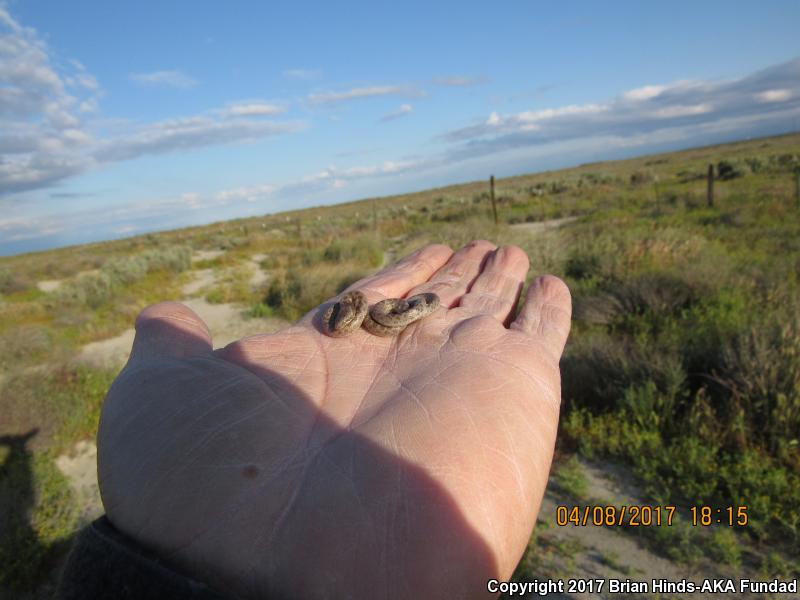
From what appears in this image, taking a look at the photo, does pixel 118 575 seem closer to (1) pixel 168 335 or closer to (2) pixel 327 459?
(2) pixel 327 459

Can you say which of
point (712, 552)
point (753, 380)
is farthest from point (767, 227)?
point (712, 552)

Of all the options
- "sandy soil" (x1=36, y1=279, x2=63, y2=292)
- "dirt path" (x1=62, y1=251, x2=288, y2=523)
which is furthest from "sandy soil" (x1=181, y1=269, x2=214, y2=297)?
"sandy soil" (x1=36, y1=279, x2=63, y2=292)

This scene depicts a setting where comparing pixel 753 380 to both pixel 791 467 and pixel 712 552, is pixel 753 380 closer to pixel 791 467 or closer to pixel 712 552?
pixel 791 467

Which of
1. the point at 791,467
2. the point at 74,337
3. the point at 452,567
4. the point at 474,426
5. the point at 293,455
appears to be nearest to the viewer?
the point at 452,567

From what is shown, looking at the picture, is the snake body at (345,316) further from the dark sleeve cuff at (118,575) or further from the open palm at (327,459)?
the dark sleeve cuff at (118,575)

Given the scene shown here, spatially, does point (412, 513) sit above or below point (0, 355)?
above

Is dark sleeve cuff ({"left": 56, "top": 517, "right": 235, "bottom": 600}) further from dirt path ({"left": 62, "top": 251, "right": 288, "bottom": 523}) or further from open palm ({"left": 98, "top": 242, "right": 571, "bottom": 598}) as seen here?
dirt path ({"left": 62, "top": 251, "right": 288, "bottom": 523})
